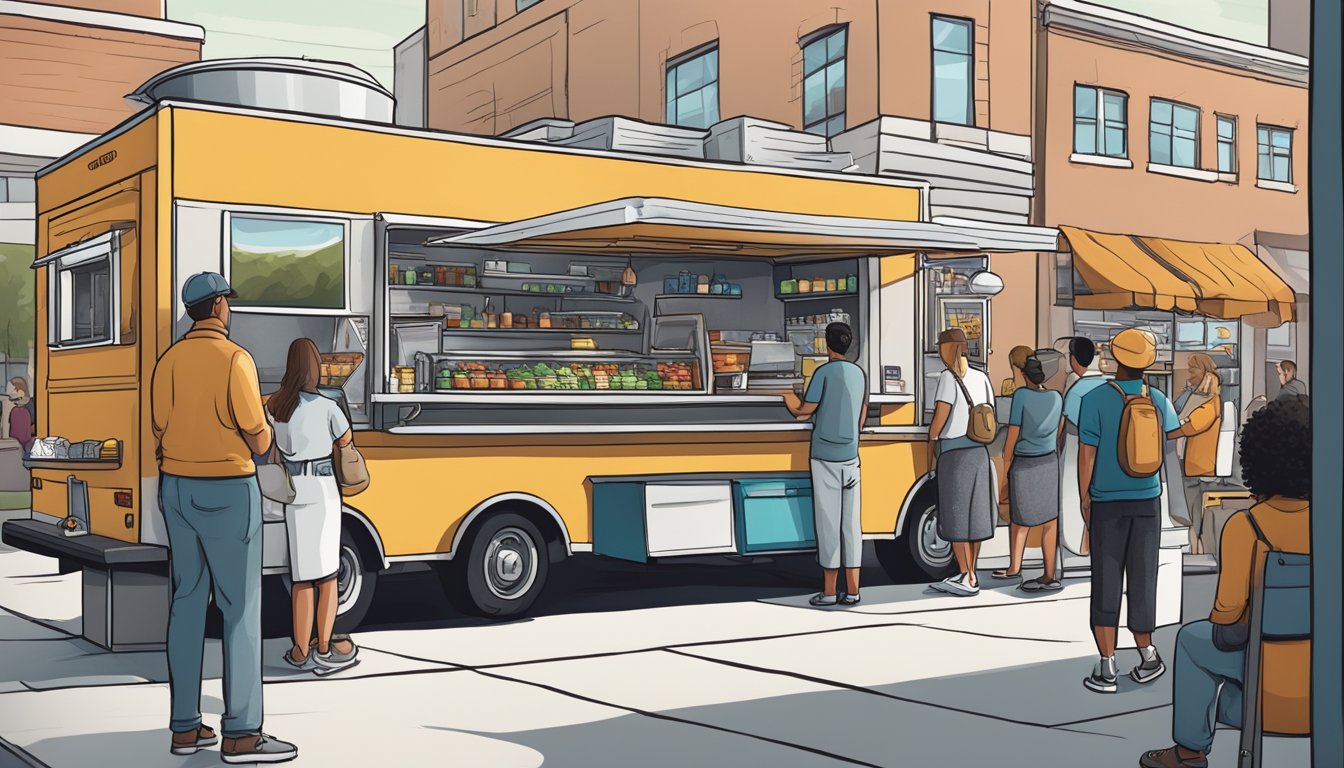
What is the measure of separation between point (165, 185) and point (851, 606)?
5539 mm

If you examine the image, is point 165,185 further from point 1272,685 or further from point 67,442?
point 1272,685

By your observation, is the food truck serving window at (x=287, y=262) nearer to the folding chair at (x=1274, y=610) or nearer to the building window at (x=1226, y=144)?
the folding chair at (x=1274, y=610)

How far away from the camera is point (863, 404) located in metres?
10.9

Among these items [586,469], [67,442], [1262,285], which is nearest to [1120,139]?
[1262,285]

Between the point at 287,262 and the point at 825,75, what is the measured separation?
10699 mm

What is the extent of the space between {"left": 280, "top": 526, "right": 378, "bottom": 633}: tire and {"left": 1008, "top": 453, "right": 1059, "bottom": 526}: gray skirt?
16.0ft

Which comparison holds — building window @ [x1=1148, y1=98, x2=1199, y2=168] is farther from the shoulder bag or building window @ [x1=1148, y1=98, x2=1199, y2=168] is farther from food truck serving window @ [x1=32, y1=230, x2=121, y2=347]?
the shoulder bag

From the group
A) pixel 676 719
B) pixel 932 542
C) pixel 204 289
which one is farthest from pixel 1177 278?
pixel 204 289

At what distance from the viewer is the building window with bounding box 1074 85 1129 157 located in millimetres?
19375

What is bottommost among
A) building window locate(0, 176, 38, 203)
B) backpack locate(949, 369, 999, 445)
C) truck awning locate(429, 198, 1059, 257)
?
backpack locate(949, 369, 999, 445)

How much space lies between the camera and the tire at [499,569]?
10031mm

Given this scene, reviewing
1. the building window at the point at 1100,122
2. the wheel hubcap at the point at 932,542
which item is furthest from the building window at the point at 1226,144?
the wheel hubcap at the point at 932,542

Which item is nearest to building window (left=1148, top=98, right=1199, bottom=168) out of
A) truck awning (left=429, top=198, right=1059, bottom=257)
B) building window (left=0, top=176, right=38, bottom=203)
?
truck awning (left=429, top=198, right=1059, bottom=257)

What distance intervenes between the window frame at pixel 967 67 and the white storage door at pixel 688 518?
28.3 feet
